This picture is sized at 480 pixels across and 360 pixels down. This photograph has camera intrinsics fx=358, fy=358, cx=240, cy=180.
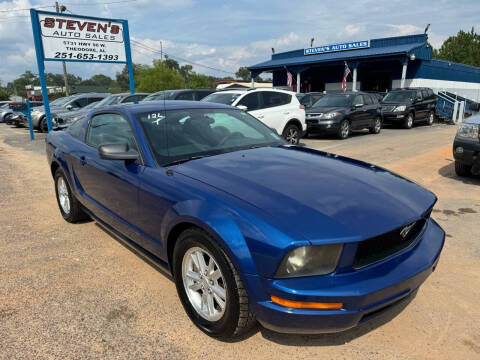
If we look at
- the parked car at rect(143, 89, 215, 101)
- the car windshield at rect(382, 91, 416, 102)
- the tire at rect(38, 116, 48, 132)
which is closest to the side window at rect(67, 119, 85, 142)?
the parked car at rect(143, 89, 215, 101)

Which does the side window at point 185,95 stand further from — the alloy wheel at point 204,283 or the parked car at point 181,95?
the alloy wheel at point 204,283

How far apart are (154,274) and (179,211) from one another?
3.74 ft

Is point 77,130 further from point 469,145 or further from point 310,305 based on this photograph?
point 469,145

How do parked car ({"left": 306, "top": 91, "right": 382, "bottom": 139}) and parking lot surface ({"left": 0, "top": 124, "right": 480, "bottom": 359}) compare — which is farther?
parked car ({"left": 306, "top": 91, "right": 382, "bottom": 139})

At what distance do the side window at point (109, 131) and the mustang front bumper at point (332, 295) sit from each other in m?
1.76

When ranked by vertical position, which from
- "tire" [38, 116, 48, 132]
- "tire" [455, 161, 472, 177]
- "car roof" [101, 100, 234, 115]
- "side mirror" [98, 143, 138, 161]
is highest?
"car roof" [101, 100, 234, 115]

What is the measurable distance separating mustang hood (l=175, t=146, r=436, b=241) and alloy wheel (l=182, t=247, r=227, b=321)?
0.47 meters

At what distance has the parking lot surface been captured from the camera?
Answer: 2.26 meters

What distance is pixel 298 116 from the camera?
9.98 m

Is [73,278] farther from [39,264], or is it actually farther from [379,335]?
[379,335]

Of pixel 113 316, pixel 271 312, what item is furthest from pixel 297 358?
pixel 113 316

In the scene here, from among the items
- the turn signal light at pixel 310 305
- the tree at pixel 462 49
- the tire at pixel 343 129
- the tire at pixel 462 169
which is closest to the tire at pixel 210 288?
the turn signal light at pixel 310 305

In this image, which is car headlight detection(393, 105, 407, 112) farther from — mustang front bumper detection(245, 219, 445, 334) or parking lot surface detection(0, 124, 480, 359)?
mustang front bumper detection(245, 219, 445, 334)

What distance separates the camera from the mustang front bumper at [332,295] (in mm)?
1858
